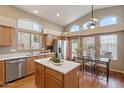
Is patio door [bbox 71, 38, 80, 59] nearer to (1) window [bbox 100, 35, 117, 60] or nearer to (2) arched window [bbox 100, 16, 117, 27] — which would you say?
(1) window [bbox 100, 35, 117, 60]

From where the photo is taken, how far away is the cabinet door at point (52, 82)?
1.81 meters

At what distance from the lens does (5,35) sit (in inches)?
139

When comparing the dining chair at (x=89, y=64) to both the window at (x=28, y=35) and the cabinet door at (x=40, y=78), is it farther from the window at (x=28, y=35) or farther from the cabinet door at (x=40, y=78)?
the window at (x=28, y=35)

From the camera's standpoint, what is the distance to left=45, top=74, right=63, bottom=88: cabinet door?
1806mm

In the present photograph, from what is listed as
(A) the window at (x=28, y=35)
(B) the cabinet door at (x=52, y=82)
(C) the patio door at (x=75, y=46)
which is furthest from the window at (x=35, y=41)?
(B) the cabinet door at (x=52, y=82)

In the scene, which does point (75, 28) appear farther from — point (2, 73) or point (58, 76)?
point (58, 76)

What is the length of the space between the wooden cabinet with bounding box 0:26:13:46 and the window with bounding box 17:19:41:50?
0.79m

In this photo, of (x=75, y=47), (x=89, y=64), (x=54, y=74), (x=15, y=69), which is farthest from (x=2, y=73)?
(x=75, y=47)

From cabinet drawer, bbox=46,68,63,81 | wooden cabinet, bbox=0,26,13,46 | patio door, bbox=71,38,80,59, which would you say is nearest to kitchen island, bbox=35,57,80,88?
cabinet drawer, bbox=46,68,63,81

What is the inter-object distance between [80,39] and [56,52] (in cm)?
192

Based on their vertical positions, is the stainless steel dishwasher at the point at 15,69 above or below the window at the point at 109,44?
below

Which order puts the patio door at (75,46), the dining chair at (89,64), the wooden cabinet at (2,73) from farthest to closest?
the patio door at (75,46)
the dining chair at (89,64)
the wooden cabinet at (2,73)
